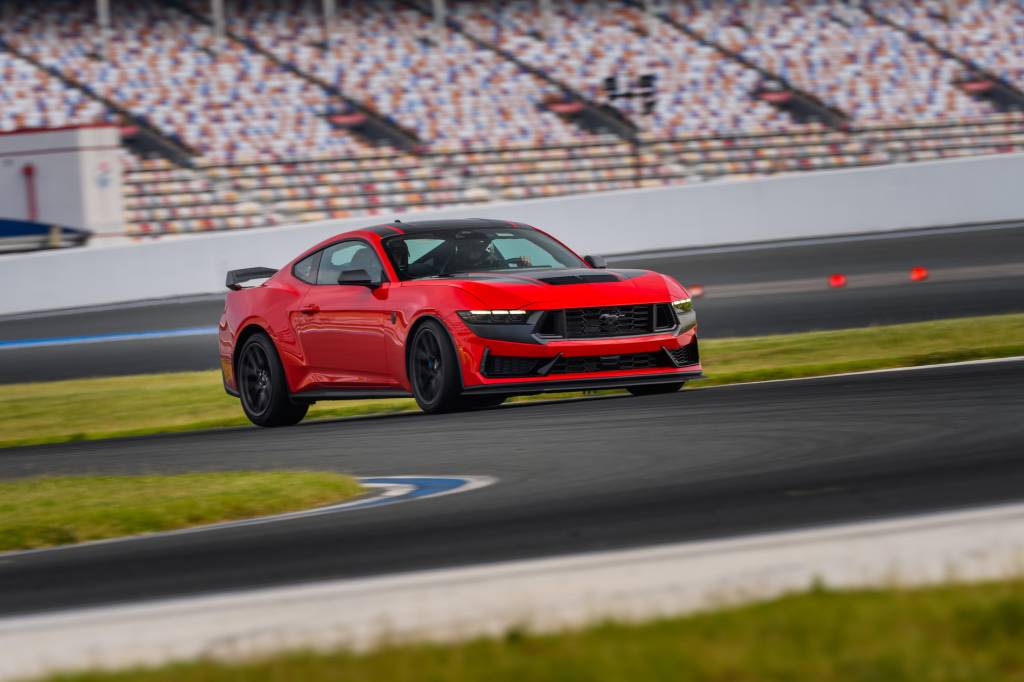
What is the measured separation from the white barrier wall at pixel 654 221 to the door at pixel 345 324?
14.0 metres

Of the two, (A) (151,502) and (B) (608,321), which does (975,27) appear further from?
(A) (151,502)

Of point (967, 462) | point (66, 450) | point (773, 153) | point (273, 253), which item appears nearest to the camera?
point (967, 462)

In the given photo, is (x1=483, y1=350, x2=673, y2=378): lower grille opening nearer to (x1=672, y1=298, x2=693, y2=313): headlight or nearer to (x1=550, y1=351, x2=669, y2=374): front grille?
(x1=550, y1=351, x2=669, y2=374): front grille

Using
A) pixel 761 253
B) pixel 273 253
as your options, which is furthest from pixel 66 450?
pixel 761 253

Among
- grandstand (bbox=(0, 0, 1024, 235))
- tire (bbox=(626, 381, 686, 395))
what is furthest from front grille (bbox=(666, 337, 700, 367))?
grandstand (bbox=(0, 0, 1024, 235))

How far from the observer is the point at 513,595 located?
15.2ft

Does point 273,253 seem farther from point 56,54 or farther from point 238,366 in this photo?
point 238,366

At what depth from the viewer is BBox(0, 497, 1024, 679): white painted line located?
4286mm

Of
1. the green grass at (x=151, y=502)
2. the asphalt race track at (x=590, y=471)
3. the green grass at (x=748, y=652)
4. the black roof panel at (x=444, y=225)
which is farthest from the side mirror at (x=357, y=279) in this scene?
the green grass at (x=748, y=652)

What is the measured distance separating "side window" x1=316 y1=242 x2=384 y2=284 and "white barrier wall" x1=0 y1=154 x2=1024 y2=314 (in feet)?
45.5

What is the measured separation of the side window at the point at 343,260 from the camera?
11820 mm

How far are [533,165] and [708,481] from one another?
23.7 metres

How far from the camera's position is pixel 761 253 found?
2616 centimetres

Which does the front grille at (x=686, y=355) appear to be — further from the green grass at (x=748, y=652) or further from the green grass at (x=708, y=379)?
the green grass at (x=748, y=652)
